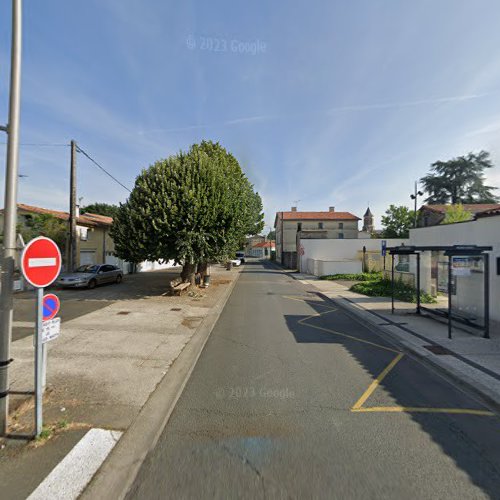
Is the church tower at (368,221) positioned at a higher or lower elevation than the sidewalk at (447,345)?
higher

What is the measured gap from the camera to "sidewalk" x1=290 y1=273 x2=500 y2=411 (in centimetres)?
484

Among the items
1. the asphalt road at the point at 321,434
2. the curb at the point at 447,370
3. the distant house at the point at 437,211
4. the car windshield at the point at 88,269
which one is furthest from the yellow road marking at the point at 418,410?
the distant house at the point at 437,211

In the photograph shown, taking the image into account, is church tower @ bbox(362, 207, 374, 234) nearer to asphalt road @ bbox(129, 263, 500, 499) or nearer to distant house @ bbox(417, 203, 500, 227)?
distant house @ bbox(417, 203, 500, 227)

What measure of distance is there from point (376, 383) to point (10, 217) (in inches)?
224

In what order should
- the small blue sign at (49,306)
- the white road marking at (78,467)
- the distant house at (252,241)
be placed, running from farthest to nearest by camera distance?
the distant house at (252,241), the small blue sign at (49,306), the white road marking at (78,467)

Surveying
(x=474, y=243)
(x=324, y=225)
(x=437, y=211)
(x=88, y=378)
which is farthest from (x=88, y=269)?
(x=324, y=225)

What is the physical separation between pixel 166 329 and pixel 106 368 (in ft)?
9.46

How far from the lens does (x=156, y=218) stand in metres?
12.1

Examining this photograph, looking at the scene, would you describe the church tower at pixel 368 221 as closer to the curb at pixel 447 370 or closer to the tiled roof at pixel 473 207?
the tiled roof at pixel 473 207

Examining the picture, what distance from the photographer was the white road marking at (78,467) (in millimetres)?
2500

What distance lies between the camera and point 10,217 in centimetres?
330

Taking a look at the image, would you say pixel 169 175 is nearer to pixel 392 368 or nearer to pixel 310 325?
pixel 310 325

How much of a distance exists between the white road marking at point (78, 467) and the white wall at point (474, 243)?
10.5 meters

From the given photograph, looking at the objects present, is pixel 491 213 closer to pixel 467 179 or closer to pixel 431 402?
pixel 431 402
